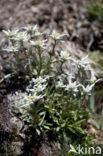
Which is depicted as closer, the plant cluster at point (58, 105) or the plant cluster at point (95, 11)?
the plant cluster at point (58, 105)

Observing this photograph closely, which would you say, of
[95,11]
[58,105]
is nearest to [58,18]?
[95,11]

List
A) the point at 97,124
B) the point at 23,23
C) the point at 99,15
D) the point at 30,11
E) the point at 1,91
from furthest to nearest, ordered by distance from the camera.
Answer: the point at 99,15 < the point at 30,11 < the point at 23,23 < the point at 97,124 < the point at 1,91

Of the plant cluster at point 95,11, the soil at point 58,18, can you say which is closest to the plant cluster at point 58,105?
the soil at point 58,18

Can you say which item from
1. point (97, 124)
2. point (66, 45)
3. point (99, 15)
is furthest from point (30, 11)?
point (97, 124)

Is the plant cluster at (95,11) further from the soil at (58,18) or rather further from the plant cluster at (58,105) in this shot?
the plant cluster at (58,105)

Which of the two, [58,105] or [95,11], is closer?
[58,105]

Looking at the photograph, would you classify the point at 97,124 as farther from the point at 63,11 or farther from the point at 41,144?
the point at 63,11

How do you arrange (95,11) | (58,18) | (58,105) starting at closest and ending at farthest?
(58,105) → (58,18) → (95,11)

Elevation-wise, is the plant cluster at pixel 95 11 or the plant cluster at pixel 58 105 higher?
the plant cluster at pixel 95 11

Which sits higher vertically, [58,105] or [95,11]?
[95,11]

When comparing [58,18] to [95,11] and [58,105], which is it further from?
[58,105]

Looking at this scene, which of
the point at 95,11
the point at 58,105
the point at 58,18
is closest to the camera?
the point at 58,105
